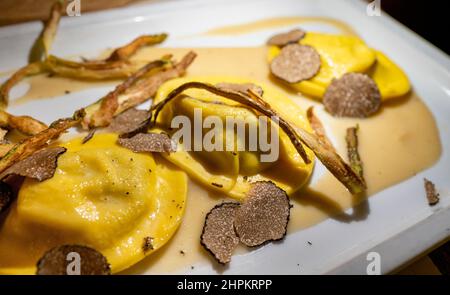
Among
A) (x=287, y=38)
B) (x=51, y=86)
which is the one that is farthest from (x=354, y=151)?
(x=51, y=86)

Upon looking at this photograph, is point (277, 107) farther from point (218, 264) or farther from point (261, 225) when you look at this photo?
point (218, 264)

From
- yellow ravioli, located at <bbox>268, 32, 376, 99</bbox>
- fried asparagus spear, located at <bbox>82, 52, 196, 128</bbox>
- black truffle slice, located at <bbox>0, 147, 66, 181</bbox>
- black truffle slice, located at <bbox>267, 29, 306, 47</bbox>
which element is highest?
black truffle slice, located at <bbox>0, 147, 66, 181</bbox>

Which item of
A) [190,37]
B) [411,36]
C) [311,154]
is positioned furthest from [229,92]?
[411,36]

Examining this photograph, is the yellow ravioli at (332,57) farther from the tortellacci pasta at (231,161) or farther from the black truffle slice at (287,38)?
the tortellacci pasta at (231,161)

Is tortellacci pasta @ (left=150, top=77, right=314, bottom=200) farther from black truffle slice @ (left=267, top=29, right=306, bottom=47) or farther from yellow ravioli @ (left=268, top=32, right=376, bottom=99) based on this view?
black truffle slice @ (left=267, top=29, right=306, bottom=47)

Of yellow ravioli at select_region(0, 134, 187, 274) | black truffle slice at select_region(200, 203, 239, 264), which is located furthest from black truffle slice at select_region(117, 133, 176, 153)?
black truffle slice at select_region(200, 203, 239, 264)

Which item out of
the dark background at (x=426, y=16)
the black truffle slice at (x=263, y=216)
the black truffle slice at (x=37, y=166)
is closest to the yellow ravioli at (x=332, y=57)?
the black truffle slice at (x=263, y=216)

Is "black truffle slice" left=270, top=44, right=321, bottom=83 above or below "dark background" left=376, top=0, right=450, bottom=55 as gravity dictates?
above
